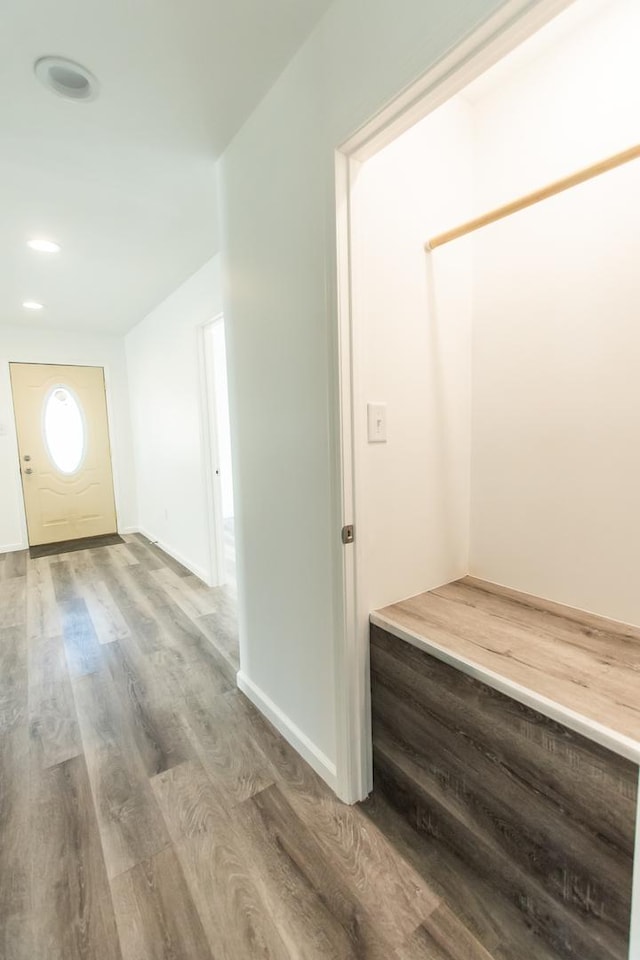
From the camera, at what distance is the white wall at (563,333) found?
4.01 ft

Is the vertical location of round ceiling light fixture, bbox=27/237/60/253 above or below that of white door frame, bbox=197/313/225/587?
above

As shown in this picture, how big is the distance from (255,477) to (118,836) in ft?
4.35

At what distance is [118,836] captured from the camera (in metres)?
1.37

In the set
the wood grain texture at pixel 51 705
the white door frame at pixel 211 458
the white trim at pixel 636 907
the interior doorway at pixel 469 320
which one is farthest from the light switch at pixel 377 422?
the white door frame at pixel 211 458

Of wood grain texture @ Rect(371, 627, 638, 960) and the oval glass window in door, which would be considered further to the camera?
the oval glass window in door

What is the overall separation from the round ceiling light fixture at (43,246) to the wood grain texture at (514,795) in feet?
9.89

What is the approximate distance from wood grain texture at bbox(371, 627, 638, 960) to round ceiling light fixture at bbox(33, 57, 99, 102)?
2069 mm

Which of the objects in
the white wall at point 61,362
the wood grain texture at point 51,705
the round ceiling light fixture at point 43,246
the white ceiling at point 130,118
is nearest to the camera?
the white ceiling at point 130,118

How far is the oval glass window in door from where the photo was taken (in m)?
4.88

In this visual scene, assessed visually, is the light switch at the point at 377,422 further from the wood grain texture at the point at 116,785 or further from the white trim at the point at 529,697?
the wood grain texture at the point at 116,785

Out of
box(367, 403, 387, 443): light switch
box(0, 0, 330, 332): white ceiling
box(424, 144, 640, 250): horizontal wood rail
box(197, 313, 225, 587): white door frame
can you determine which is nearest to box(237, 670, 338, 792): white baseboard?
box(367, 403, 387, 443): light switch

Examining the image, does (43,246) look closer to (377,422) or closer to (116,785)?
(377,422)

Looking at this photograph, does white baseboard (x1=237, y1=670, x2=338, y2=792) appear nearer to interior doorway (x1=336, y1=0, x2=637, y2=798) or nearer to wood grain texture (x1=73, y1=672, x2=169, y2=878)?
interior doorway (x1=336, y1=0, x2=637, y2=798)

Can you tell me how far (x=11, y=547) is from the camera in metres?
4.76
